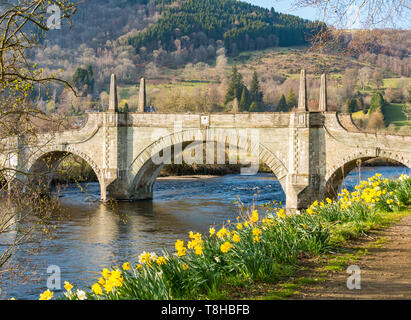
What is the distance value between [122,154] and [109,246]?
10.7m

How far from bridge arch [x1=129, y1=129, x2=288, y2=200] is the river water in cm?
103

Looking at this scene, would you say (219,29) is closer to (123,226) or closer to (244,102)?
(244,102)

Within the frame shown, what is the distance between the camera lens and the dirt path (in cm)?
556

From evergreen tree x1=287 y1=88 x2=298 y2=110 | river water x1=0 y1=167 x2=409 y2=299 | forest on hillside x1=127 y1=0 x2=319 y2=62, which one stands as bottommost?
river water x1=0 y1=167 x2=409 y2=299

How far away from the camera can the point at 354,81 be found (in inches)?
2751

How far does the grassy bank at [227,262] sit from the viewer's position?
5508mm

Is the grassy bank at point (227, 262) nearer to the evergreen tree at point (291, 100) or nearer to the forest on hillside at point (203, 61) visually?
the forest on hillside at point (203, 61)

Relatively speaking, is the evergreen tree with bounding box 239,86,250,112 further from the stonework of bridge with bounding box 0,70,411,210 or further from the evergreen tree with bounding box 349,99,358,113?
the stonework of bridge with bounding box 0,70,411,210

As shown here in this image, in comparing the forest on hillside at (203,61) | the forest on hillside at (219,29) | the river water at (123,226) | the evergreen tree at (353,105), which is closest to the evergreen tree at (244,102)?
the forest on hillside at (203,61)

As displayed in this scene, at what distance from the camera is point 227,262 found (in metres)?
6.55

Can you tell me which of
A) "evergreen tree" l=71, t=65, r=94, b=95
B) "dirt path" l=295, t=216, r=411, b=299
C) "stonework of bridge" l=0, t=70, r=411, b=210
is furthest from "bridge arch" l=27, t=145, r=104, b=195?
"evergreen tree" l=71, t=65, r=94, b=95

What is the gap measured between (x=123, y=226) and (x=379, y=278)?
51.5ft
